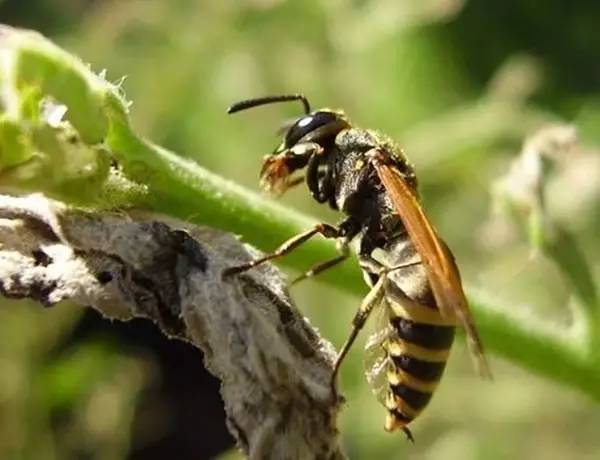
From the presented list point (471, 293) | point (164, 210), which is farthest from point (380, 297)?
point (164, 210)

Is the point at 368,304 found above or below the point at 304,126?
below

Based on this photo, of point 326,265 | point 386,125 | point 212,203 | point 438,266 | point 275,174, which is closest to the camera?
point 212,203

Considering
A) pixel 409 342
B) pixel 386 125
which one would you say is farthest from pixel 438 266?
pixel 386 125

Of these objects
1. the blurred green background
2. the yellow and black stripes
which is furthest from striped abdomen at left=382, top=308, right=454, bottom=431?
the blurred green background

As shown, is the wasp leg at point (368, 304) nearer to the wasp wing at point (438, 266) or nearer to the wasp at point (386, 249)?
the wasp at point (386, 249)

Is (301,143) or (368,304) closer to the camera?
(368,304)

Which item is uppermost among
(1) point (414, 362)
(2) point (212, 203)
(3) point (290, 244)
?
(2) point (212, 203)

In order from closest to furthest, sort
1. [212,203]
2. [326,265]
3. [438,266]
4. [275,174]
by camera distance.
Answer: [212,203] < [438,266] < [326,265] < [275,174]

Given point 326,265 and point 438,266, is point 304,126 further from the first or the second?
point 438,266
